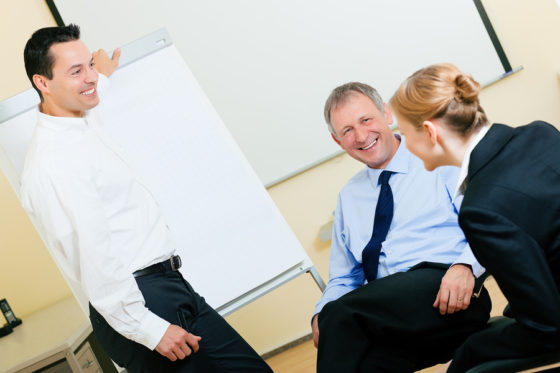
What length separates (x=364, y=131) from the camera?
1850mm

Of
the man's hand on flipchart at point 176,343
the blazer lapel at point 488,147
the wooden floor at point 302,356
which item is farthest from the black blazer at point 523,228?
the wooden floor at point 302,356

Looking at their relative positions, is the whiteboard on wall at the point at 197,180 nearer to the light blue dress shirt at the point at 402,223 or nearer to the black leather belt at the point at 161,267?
the light blue dress shirt at the point at 402,223

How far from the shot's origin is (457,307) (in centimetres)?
149

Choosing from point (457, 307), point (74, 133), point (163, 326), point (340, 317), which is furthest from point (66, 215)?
point (457, 307)

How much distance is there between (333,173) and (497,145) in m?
1.97

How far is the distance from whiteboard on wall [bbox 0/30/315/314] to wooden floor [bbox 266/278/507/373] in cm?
92

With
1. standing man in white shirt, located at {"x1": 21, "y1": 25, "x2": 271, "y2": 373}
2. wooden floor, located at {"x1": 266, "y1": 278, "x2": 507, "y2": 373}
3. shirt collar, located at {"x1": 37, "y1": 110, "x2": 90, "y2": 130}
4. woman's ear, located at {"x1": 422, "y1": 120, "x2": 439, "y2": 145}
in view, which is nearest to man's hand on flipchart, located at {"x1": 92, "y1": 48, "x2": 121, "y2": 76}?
standing man in white shirt, located at {"x1": 21, "y1": 25, "x2": 271, "y2": 373}

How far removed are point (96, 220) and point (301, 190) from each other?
175cm

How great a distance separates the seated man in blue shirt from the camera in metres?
1.49

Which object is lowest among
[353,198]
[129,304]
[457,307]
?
[457,307]

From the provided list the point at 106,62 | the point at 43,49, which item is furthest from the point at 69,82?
the point at 106,62

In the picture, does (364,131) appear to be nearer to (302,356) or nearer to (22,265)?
(302,356)

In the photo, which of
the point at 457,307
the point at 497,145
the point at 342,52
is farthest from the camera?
the point at 342,52

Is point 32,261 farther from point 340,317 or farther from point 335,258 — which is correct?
point 340,317
